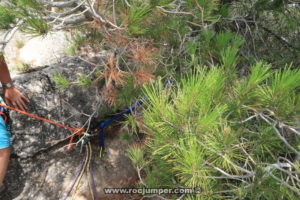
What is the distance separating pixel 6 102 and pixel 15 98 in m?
0.07

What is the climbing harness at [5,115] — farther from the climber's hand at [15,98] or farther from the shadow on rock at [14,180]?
the shadow on rock at [14,180]

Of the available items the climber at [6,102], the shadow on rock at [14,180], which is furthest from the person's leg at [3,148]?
the shadow on rock at [14,180]

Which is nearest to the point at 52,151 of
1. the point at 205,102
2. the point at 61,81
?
the point at 61,81

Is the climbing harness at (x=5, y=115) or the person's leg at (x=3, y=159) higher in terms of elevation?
the climbing harness at (x=5, y=115)

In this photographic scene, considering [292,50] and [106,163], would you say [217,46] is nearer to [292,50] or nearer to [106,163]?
[292,50]

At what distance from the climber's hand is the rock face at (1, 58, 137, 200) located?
96mm

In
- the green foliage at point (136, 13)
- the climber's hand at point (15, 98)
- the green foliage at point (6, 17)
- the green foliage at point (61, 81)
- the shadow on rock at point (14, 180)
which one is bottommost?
the shadow on rock at point (14, 180)

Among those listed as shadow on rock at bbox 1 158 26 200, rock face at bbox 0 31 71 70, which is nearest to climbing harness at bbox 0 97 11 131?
shadow on rock at bbox 1 158 26 200

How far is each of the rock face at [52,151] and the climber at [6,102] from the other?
114 millimetres

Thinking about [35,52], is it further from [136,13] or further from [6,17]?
[136,13]

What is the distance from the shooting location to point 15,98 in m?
1.65

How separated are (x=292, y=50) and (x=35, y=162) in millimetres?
2589

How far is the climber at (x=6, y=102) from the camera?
55.2 inches

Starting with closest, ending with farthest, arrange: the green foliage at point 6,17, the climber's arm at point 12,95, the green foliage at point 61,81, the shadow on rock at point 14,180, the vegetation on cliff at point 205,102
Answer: the vegetation on cliff at point 205,102
the green foliage at point 6,17
the green foliage at point 61,81
the climber's arm at point 12,95
the shadow on rock at point 14,180
